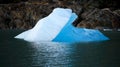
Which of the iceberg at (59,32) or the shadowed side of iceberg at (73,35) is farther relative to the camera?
the shadowed side of iceberg at (73,35)

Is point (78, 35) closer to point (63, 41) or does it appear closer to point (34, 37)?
point (63, 41)

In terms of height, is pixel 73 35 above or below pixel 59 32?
below

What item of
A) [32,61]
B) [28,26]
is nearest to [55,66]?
[32,61]

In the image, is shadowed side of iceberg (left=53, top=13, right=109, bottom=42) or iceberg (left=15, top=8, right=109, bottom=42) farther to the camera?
shadowed side of iceberg (left=53, top=13, right=109, bottom=42)

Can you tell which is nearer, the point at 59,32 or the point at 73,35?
the point at 59,32

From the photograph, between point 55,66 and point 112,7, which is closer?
point 55,66

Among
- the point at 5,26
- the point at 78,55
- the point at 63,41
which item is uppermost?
the point at 78,55

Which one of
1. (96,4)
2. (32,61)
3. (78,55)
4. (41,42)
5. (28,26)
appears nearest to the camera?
(32,61)

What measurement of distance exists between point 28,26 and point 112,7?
2514cm

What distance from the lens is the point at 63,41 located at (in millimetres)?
54812

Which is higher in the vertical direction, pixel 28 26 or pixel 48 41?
pixel 48 41

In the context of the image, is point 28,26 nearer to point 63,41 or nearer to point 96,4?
point 96,4

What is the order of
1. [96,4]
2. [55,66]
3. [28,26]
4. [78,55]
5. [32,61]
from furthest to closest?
[96,4], [28,26], [78,55], [32,61], [55,66]

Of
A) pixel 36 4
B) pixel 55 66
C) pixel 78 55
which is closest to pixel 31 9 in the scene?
pixel 36 4
